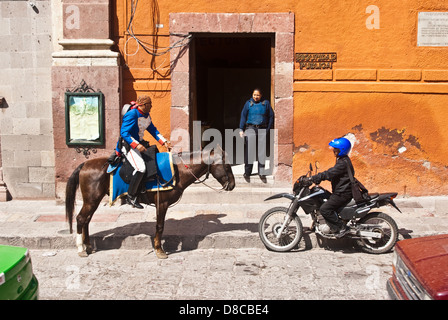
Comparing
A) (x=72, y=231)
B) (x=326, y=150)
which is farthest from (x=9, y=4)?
(x=326, y=150)

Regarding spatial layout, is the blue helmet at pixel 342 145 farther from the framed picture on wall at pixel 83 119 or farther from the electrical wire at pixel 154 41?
the framed picture on wall at pixel 83 119

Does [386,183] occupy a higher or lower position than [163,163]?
lower

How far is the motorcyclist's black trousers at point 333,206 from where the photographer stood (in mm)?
7422

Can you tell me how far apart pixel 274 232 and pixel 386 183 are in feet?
11.9

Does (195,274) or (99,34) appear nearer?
(195,274)

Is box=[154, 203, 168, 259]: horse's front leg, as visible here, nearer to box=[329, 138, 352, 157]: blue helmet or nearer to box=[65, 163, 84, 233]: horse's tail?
box=[65, 163, 84, 233]: horse's tail

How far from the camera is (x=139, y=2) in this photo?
33.2 feet

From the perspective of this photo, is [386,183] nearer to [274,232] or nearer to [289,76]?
[289,76]

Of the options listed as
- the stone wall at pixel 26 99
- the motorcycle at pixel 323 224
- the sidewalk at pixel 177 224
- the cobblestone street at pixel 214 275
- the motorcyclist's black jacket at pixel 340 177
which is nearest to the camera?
the cobblestone street at pixel 214 275

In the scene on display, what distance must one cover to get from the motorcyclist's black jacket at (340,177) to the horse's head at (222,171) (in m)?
1.14

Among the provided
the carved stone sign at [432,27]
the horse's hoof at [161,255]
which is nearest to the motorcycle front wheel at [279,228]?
the horse's hoof at [161,255]

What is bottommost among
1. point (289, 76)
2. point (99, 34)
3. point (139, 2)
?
point (289, 76)
